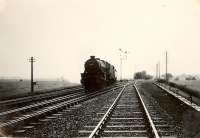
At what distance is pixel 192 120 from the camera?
15.9 meters

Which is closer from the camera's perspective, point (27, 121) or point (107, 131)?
point (107, 131)

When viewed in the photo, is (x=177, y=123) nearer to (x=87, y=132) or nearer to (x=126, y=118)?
(x=126, y=118)

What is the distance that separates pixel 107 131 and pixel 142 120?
356 cm

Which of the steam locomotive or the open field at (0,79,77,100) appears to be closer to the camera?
the open field at (0,79,77,100)

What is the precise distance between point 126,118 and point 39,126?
4.09 metres

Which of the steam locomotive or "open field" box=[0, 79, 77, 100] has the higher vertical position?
the steam locomotive

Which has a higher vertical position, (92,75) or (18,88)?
(92,75)

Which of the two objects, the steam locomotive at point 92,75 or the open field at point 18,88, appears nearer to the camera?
the open field at point 18,88

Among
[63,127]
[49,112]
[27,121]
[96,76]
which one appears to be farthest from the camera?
[96,76]

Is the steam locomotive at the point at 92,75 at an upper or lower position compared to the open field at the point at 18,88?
upper

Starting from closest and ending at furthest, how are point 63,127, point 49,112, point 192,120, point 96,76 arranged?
1. point 63,127
2. point 192,120
3. point 49,112
4. point 96,76

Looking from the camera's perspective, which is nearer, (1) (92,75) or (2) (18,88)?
(1) (92,75)

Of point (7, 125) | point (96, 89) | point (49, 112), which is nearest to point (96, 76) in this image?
Result: point (96, 89)

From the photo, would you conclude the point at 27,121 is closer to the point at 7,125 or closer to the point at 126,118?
the point at 7,125
